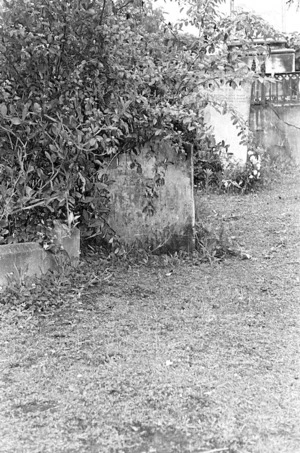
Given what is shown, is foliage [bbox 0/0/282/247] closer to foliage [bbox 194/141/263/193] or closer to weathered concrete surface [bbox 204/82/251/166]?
foliage [bbox 194/141/263/193]

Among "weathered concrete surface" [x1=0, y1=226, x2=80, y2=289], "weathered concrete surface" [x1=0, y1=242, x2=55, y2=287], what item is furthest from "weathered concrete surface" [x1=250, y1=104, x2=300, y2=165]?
"weathered concrete surface" [x1=0, y1=242, x2=55, y2=287]

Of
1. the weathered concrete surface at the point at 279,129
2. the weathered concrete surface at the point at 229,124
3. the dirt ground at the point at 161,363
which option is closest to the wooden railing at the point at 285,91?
the weathered concrete surface at the point at 279,129

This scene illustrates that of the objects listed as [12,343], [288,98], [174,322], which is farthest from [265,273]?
[288,98]

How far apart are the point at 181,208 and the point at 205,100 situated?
39.0 inches

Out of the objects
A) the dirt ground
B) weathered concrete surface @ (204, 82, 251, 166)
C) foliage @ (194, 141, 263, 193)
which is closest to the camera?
the dirt ground

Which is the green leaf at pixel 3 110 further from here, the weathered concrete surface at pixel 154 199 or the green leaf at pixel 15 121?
the weathered concrete surface at pixel 154 199

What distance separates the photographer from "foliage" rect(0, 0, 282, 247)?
3969 mm

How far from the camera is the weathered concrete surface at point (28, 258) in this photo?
3.94m

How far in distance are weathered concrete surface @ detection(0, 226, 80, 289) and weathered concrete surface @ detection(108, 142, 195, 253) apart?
68 cm

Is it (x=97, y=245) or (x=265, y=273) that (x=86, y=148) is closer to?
(x=97, y=245)

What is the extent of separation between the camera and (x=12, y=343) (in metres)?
3.30

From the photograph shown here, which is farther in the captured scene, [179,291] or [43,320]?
[179,291]

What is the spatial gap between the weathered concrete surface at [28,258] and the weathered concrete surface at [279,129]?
5978 millimetres

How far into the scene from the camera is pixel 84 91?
166 inches
